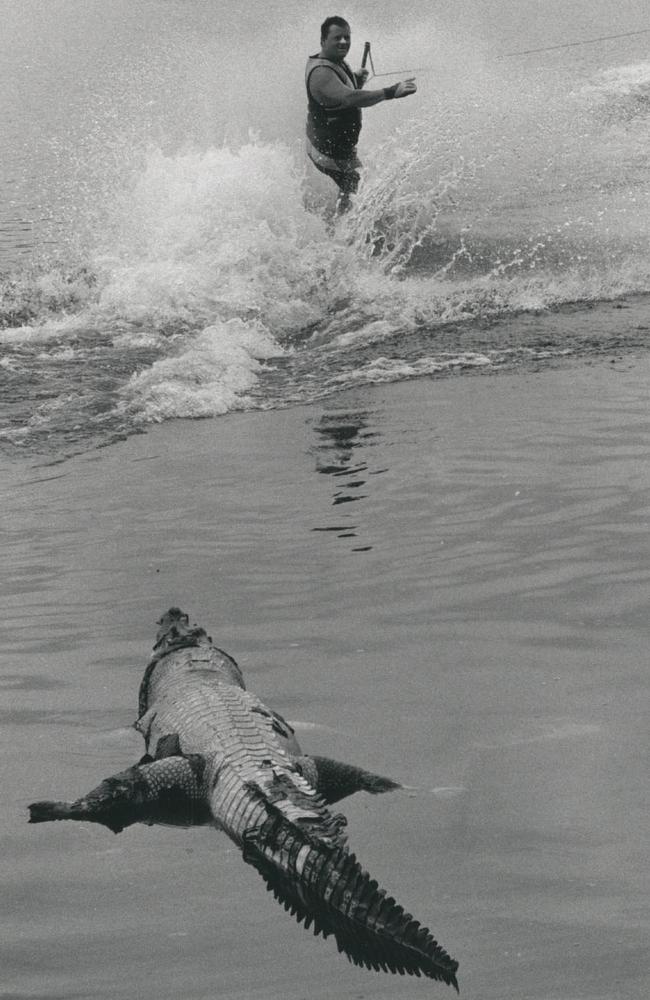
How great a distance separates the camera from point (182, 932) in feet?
13.0

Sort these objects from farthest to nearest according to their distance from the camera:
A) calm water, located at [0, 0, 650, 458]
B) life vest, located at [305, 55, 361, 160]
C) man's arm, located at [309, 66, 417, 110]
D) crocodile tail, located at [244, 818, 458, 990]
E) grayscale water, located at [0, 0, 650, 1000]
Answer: life vest, located at [305, 55, 361, 160]
man's arm, located at [309, 66, 417, 110]
calm water, located at [0, 0, 650, 458]
grayscale water, located at [0, 0, 650, 1000]
crocodile tail, located at [244, 818, 458, 990]

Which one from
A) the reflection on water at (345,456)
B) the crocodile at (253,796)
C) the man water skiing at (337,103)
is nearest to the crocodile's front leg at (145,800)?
the crocodile at (253,796)

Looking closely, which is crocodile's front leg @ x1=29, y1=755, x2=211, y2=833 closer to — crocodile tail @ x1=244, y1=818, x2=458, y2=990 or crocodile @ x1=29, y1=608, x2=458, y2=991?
crocodile @ x1=29, y1=608, x2=458, y2=991

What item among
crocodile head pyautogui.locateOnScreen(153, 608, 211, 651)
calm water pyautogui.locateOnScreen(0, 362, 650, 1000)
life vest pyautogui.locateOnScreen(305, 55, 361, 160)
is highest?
life vest pyautogui.locateOnScreen(305, 55, 361, 160)

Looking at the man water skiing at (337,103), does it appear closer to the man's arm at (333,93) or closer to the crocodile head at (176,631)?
the man's arm at (333,93)

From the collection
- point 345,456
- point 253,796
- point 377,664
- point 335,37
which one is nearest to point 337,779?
point 253,796

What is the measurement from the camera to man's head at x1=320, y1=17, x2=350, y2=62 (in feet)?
41.8

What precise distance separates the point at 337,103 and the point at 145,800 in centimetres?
985

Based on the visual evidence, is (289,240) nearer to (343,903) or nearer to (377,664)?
(377,664)

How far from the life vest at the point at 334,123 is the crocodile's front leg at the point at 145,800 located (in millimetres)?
9802

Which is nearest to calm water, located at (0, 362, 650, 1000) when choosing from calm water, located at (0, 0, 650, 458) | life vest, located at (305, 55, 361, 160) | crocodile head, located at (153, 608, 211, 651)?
crocodile head, located at (153, 608, 211, 651)

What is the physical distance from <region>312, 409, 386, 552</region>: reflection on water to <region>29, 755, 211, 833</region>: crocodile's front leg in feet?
7.77

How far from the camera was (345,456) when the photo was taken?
8.44 metres

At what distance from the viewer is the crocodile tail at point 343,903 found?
3688 mm
